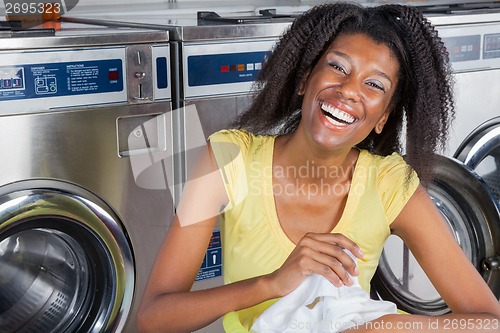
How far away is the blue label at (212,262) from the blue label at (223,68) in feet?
1.39

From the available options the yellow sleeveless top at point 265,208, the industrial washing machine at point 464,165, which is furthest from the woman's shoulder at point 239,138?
the industrial washing machine at point 464,165

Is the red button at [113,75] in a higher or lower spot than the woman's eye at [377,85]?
lower

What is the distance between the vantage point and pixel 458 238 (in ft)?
8.29

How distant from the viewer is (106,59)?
1860 millimetres

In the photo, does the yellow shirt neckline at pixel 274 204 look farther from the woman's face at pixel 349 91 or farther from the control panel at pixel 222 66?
the control panel at pixel 222 66

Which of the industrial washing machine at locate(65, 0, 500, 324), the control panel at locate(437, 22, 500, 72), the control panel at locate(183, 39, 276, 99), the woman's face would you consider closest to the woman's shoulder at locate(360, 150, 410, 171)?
the woman's face

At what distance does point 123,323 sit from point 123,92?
→ 0.58m

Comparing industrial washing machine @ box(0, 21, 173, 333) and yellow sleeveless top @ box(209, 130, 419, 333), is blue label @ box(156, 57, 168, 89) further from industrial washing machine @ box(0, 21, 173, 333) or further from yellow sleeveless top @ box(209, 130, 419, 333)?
yellow sleeveless top @ box(209, 130, 419, 333)

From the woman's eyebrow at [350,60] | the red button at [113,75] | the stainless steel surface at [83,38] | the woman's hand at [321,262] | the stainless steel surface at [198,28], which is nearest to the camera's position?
A: the woman's hand at [321,262]

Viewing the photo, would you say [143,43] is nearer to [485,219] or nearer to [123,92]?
[123,92]

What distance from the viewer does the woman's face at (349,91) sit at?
1450 mm

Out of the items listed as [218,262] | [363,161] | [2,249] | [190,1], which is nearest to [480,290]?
[363,161]

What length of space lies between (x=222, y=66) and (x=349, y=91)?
657 millimetres

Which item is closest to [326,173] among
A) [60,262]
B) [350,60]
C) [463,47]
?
[350,60]
